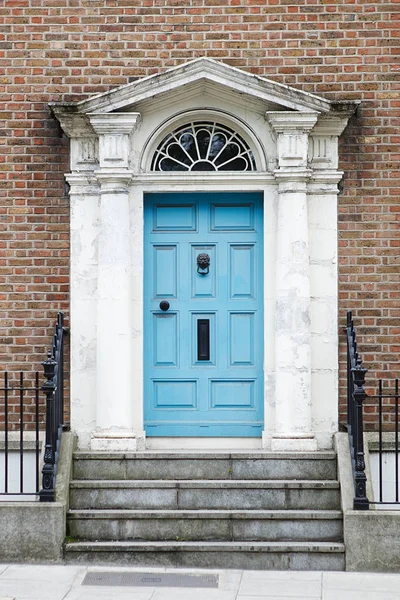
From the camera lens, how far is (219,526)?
7.61 m

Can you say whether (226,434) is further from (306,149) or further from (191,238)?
(306,149)

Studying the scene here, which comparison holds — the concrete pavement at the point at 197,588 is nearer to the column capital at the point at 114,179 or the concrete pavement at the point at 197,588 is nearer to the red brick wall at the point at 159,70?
the red brick wall at the point at 159,70

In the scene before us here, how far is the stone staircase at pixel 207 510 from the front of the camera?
7.43 meters

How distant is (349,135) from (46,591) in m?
4.54

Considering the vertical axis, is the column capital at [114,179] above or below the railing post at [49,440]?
above

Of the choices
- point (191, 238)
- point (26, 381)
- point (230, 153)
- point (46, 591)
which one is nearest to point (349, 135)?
point (230, 153)

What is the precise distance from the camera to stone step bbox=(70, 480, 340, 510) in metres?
7.80

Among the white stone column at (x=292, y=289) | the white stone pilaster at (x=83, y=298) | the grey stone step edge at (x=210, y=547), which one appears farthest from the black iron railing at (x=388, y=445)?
the white stone pilaster at (x=83, y=298)

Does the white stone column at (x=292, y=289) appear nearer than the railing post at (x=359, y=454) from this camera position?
No

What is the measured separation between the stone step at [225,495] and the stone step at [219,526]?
16 cm

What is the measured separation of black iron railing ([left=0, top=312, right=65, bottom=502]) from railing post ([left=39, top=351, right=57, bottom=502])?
0.08 feet

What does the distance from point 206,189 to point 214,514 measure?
9.12 ft

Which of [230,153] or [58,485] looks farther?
[230,153]

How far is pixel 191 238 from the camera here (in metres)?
8.66
